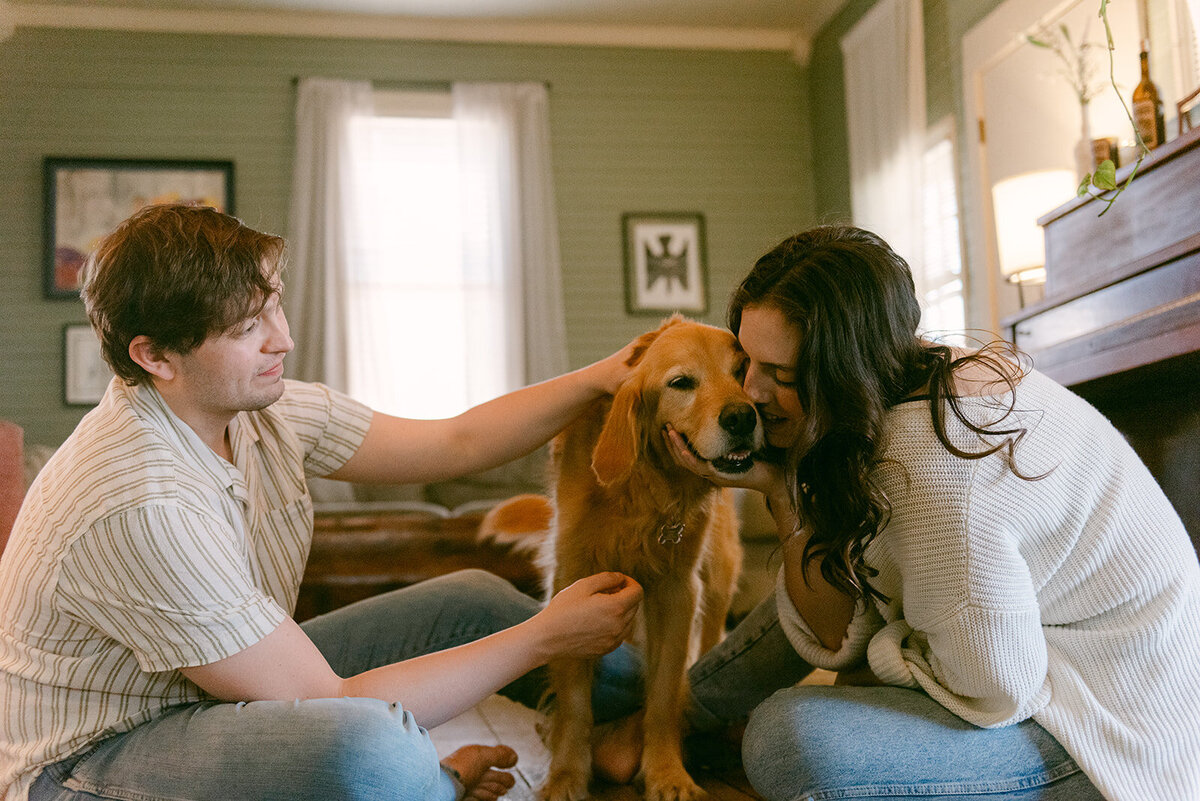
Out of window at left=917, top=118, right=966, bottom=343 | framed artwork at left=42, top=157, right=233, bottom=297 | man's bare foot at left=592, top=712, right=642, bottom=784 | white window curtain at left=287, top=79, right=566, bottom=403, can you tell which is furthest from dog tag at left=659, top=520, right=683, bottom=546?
framed artwork at left=42, top=157, right=233, bottom=297

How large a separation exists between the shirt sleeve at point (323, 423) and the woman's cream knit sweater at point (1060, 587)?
909mm

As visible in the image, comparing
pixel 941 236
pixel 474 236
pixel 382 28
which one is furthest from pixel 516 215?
pixel 941 236

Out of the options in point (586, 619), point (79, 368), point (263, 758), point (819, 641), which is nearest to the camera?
point (263, 758)

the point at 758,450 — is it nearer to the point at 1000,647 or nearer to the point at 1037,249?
the point at 1000,647

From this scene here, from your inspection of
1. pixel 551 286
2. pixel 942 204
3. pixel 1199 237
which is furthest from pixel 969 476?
pixel 551 286

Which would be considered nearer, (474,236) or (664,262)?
(474,236)

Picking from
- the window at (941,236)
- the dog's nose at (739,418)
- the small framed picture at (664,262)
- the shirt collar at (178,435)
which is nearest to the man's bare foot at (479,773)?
the shirt collar at (178,435)

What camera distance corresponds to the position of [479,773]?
4.91 ft

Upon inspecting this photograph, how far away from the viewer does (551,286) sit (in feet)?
18.8

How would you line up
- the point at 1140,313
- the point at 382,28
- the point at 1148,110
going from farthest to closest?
the point at 382,28 → the point at 1148,110 → the point at 1140,313

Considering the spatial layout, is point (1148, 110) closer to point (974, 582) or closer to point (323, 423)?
point (974, 582)

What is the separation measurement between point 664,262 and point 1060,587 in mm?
4966

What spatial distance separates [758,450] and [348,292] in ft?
14.5

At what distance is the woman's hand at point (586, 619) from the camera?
1332 mm
